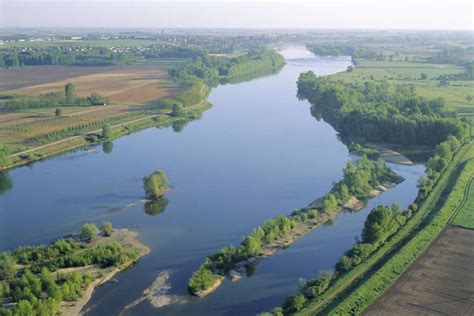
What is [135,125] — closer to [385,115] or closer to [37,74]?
[385,115]

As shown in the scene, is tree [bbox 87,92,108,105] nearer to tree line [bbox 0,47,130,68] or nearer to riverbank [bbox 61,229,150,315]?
riverbank [bbox 61,229,150,315]

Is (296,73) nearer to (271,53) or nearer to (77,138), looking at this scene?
(271,53)

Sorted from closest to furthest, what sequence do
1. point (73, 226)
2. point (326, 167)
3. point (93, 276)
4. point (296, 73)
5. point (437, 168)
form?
point (93, 276) < point (73, 226) < point (437, 168) < point (326, 167) < point (296, 73)

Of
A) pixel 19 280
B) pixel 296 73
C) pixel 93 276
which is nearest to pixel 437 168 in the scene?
pixel 93 276

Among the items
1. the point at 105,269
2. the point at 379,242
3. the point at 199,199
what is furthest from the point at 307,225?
the point at 105,269

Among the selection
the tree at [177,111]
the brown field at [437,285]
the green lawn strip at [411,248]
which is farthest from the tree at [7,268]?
the tree at [177,111]
